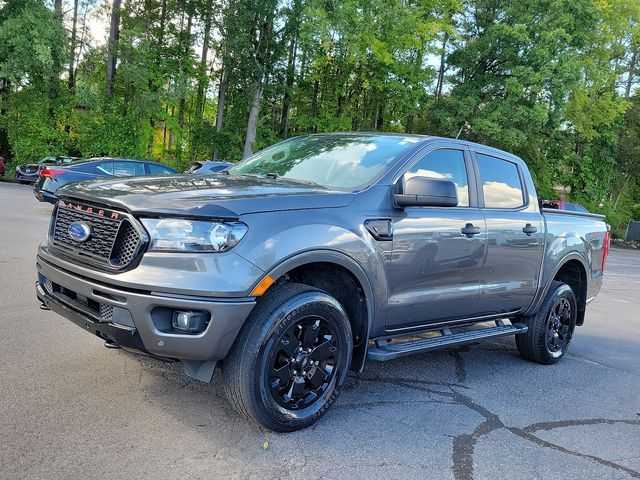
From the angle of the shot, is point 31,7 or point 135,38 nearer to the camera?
point 31,7

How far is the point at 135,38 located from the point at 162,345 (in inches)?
1144

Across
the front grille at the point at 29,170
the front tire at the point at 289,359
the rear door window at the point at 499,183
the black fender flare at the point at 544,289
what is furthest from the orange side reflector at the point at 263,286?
the front grille at the point at 29,170

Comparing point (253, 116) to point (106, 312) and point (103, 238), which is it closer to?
point (103, 238)

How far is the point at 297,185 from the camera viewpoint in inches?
149

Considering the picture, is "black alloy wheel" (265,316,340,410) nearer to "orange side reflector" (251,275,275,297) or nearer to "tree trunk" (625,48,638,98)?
"orange side reflector" (251,275,275,297)

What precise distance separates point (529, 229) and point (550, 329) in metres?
1.11

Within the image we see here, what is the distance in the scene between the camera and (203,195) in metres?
3.20

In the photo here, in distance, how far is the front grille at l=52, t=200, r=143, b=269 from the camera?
307 centimetres

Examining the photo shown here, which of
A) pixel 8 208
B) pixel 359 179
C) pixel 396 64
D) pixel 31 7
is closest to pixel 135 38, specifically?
pixel 31 7

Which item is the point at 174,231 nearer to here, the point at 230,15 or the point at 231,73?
the point at 230,15

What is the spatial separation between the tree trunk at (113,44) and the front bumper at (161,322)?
28423 millimetres

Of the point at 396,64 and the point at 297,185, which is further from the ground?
the point at 396,64

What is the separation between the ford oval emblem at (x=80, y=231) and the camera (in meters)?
3.27

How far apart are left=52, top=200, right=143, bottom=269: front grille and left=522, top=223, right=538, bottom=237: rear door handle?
3.36 metres
